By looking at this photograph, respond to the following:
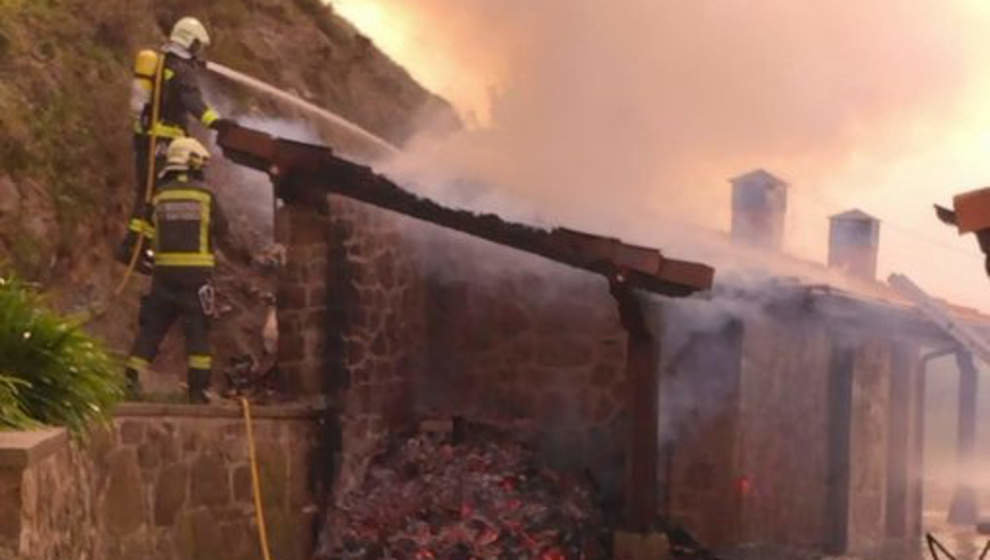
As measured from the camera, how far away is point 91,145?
15.3m

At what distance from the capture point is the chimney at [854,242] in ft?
82.6

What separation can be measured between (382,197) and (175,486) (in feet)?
10.9

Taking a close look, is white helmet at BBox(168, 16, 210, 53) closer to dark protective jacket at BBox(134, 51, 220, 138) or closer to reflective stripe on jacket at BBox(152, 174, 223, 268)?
dark protective jacket at BBox(134, 51, 220, 138)

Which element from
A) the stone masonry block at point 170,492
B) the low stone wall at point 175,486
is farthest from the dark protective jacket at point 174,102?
the stone masonry block at point 170,492

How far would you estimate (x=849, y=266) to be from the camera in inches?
986

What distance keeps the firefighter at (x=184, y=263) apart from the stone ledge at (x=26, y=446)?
13.5 ft

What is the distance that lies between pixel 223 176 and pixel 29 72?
124 inches

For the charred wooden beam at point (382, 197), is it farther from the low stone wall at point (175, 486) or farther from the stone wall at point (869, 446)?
the stone wall at point (869, 446)

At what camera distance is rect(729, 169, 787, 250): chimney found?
22.1m

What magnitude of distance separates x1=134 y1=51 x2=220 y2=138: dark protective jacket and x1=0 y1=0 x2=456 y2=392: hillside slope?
5.45 feet

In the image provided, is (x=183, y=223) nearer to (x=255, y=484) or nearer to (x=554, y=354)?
(x=255, y=484)

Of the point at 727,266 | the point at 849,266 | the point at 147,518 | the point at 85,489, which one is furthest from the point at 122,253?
the point at 849,266

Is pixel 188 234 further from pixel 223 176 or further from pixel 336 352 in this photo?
pixel 223 176

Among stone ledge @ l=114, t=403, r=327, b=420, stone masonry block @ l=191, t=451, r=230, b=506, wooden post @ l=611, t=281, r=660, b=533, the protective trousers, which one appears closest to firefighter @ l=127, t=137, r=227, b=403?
the protective trousers
